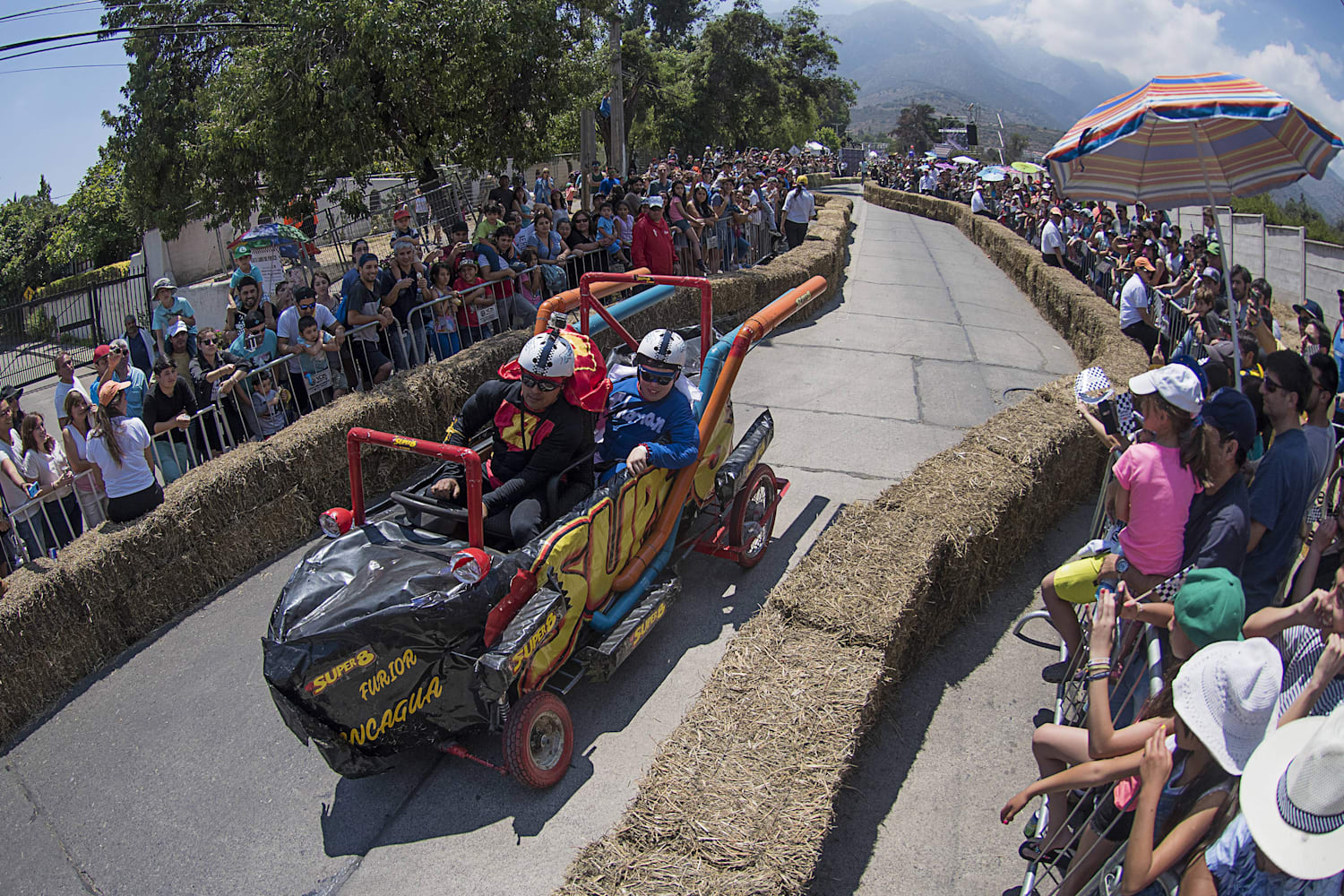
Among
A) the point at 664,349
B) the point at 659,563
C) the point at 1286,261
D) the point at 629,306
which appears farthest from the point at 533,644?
the point at 1286,261

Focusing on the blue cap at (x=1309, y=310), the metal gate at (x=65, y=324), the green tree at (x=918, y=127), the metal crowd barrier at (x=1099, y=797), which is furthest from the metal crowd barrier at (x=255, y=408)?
the green tree at (x=918, y=127)

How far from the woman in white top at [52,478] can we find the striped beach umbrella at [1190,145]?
7.56m

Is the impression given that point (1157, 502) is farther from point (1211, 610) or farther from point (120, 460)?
point (120, 460)

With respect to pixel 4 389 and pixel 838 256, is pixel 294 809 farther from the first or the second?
pixel 838 256

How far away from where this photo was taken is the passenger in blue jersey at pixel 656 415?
5332 millimetres

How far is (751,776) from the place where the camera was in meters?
3.45

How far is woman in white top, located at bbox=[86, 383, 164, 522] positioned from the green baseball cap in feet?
20.4

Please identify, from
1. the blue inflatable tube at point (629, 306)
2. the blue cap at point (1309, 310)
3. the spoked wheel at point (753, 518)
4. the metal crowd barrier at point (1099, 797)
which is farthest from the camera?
the blue cap at point (1309, 310)

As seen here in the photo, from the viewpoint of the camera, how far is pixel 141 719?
492 cm

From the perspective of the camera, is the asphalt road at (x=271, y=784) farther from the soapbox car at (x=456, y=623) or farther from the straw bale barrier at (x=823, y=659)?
the straw bale barrier at (x=823, y=659)

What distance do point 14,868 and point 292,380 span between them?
14.6ft

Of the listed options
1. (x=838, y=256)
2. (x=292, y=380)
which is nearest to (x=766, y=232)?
(x=838, y=256)

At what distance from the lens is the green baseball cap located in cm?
276

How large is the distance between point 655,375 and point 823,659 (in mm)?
2164
